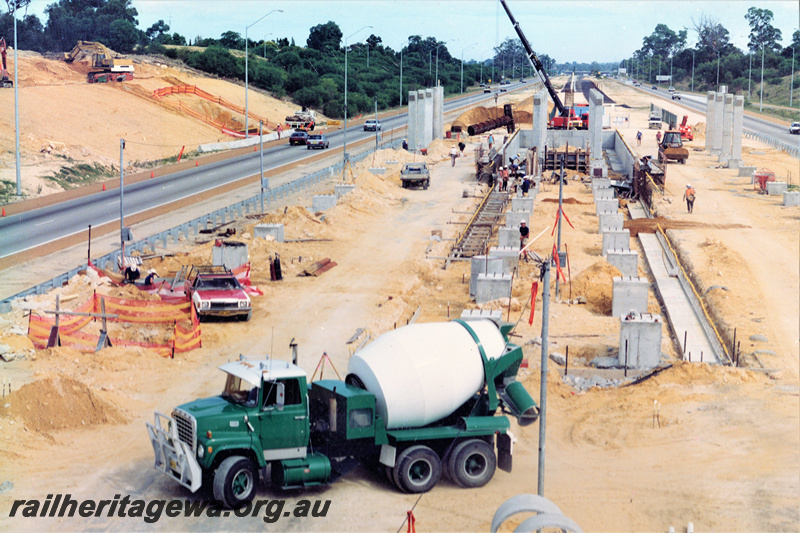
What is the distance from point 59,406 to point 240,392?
5213mm

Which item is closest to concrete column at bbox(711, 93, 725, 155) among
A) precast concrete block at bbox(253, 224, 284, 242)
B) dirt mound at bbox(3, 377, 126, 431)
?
precast concrete block at bbox(253, 224, 284, 242)

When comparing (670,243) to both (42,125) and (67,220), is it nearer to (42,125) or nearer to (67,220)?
(67,220)

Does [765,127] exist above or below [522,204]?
above

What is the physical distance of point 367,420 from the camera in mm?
15391

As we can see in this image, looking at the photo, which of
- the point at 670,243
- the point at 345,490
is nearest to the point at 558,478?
the point at 345,490

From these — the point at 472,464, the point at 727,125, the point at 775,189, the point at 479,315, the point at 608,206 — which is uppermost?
the point at 727,125

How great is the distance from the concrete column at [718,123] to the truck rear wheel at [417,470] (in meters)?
65.6

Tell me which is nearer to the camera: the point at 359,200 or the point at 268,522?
the point at 268,522

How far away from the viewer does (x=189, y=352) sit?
24.2 m

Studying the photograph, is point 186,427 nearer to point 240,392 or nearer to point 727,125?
point 240,392

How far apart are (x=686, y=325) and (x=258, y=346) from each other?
1184 centimetres

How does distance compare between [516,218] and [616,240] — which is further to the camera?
[516,218]

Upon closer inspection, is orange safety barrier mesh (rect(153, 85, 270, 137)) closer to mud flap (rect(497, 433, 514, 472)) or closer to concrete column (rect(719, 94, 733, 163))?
concrete column (rect(719, 94, 733, 163))

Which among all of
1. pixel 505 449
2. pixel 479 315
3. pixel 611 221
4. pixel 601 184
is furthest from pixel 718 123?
pixel 505 449
